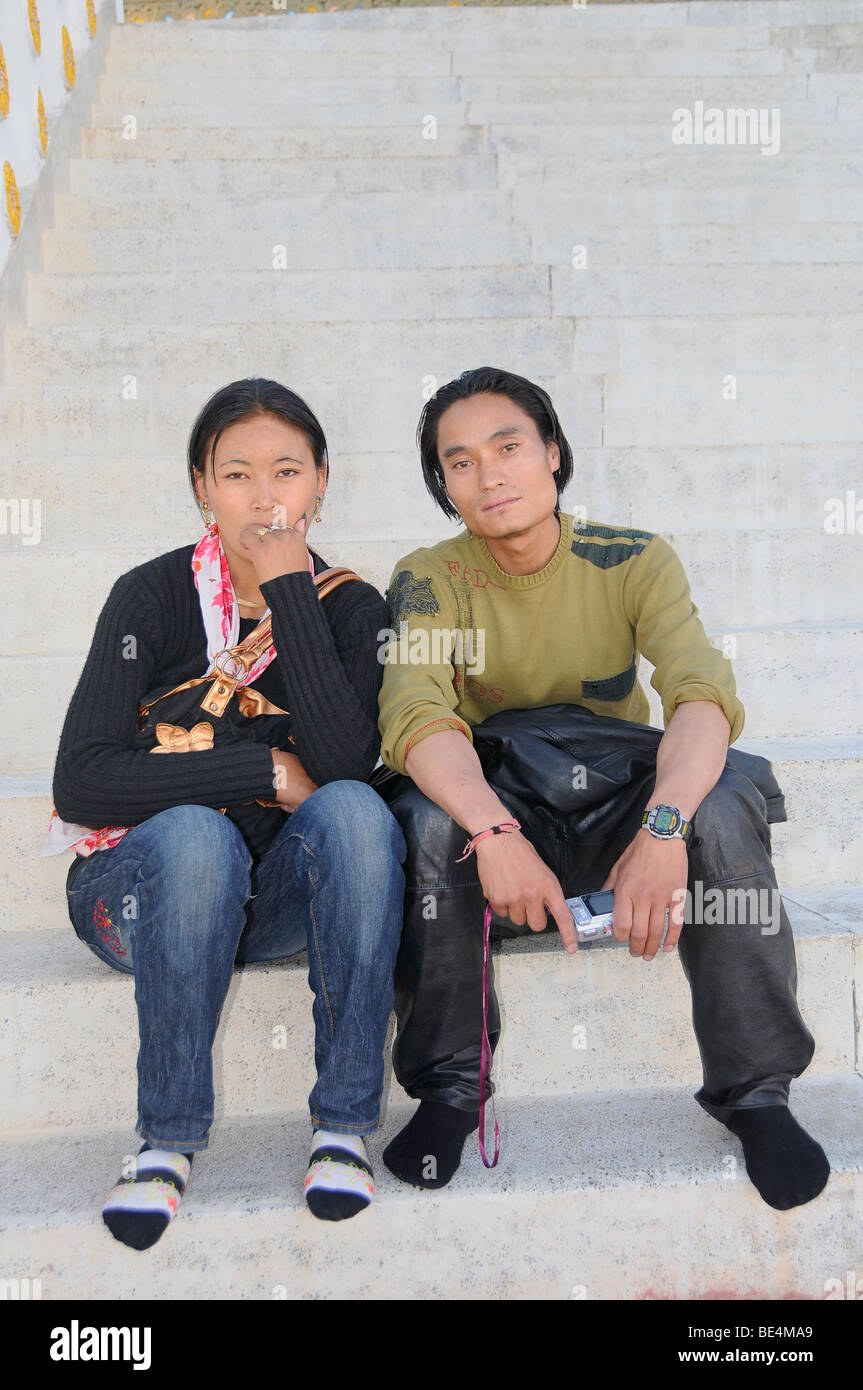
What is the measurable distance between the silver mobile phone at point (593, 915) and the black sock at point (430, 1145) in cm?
32

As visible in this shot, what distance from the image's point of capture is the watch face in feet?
4.89

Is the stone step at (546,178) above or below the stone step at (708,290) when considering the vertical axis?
above

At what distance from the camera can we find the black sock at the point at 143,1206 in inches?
54.7

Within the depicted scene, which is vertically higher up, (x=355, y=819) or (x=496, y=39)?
(x=496, y=39)

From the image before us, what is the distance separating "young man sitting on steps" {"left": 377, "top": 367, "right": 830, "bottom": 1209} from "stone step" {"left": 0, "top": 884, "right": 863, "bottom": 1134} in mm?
89

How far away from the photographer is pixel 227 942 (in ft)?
4.87

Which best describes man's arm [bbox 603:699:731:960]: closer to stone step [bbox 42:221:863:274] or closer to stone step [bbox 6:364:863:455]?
stone step [bbox 6:364:863:455]

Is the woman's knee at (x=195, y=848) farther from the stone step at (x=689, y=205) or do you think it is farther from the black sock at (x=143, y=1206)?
the stone step at (x=689, y=205)

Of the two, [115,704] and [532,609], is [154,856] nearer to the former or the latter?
[115,704]

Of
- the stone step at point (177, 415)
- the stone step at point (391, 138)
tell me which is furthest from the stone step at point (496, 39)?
the stone step at point (177, 415)

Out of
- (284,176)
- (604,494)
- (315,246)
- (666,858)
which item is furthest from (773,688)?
(284,176)

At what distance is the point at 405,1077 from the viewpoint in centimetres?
159

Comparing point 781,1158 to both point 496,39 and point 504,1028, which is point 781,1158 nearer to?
point 504,1028

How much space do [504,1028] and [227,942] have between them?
524mm
